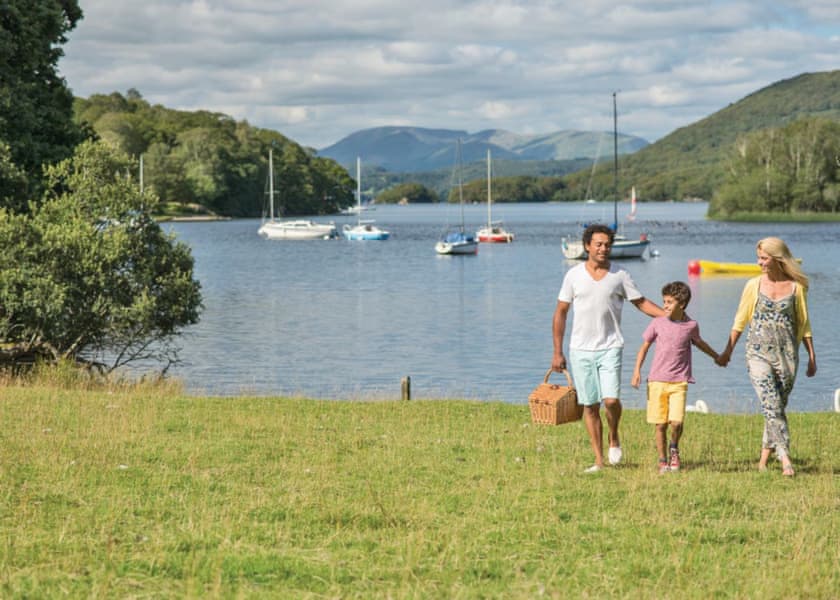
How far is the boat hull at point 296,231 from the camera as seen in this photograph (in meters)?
130

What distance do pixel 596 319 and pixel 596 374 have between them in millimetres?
532

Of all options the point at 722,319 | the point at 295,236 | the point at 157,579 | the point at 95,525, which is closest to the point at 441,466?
the point at 95,525

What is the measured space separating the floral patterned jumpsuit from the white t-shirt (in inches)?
48.1

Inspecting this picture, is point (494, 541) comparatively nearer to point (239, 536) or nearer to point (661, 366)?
point (239, 536)

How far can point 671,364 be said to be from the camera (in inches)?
409

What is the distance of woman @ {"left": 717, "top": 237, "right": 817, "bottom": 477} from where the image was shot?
1005cm

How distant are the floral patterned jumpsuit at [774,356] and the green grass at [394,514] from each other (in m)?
0.52

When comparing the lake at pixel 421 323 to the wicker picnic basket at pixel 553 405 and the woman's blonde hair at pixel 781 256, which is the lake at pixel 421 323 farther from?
the woman's blonde hair at pixel 781 256

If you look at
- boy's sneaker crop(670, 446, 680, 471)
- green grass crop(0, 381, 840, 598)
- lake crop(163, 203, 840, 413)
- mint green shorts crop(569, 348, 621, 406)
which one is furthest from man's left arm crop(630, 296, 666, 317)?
lake crop(163, 203, 840, 413)

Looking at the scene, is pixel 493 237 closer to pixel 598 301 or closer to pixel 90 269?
pixel 90 269

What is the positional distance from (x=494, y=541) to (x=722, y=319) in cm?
4037

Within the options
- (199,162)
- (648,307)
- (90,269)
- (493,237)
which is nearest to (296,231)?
(493,237)

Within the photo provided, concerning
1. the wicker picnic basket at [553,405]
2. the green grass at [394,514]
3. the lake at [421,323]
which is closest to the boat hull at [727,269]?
the lake at [421,323]

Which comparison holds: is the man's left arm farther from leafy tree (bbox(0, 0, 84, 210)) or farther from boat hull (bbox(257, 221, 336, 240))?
boat hull (bbox(257, 221, 336, 240))
